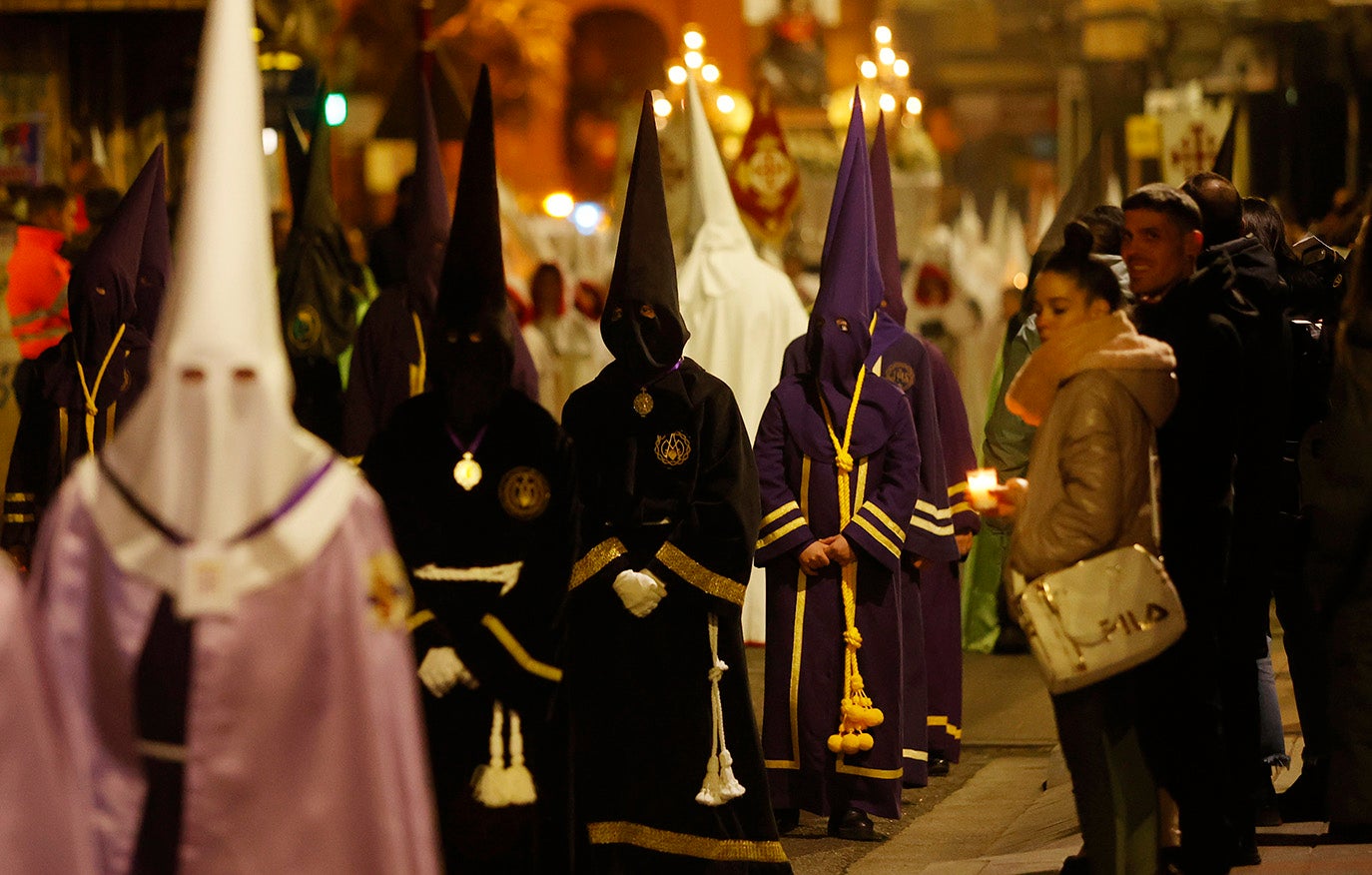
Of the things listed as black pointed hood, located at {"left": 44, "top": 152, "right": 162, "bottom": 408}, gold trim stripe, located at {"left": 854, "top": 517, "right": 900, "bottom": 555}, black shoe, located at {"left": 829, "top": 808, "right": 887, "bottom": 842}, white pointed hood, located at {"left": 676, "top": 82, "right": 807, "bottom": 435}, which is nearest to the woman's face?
gold trim stripe, located at {"left": 854, "top": 517, "right": 900, "bottom": 555}

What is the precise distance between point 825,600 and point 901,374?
152 centimetres

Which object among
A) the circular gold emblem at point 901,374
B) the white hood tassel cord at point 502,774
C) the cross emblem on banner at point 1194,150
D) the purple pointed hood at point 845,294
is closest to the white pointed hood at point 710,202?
the circular gold emblem at point 901,374

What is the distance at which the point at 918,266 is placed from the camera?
62.7ft

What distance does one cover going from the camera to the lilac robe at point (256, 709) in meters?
4.32

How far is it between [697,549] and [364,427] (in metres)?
2.86

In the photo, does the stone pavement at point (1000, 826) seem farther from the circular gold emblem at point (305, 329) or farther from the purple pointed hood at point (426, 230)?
the circular gold emblem at point (305, 329)

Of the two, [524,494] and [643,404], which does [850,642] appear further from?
[524,494]

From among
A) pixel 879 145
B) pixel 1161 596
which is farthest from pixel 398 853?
pixel 879 145

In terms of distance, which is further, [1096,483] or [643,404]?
[643,404]

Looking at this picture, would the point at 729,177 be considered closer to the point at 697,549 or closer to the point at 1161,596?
the point at 697,549

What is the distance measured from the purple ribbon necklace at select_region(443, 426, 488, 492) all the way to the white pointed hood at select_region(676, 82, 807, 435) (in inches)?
270

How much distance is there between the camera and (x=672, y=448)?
7.27m

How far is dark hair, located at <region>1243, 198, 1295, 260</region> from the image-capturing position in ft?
26.8

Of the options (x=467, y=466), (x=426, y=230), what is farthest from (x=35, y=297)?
(x=467, y=466)
